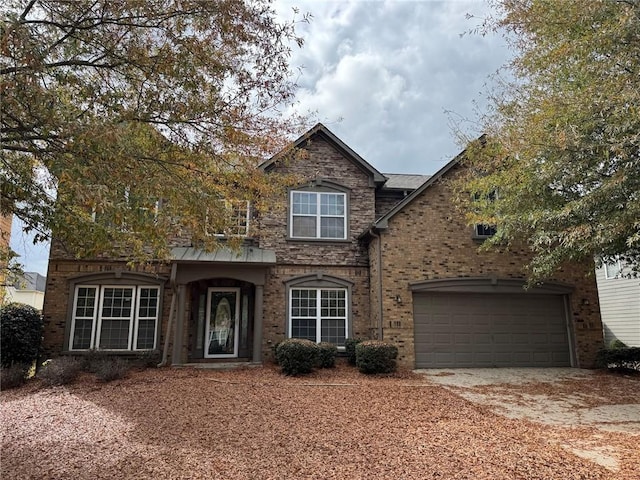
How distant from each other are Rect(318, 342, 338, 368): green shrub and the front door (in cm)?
338

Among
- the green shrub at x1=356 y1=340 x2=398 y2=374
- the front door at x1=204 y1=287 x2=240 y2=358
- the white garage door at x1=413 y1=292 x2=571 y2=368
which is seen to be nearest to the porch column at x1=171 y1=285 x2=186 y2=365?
the front door at x1=204 y1=287 x2=240 y2=358

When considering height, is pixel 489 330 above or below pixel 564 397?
above

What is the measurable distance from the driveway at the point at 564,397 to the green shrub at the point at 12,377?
9.56 metres

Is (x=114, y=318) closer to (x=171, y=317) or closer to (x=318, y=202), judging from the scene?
(x=171, y=317)

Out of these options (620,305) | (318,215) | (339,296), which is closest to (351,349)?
(339,296)

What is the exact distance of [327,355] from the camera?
37.7 feet

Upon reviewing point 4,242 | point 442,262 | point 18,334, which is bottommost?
point 18,334

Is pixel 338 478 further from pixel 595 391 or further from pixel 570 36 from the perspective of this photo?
pixel 570 36

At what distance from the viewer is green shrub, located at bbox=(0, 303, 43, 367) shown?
412 inches

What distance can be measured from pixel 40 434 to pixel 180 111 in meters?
4.94

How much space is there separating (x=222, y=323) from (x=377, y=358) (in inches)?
211

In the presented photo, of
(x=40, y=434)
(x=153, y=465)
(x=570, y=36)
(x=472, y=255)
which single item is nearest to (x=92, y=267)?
(x=40, y=434)

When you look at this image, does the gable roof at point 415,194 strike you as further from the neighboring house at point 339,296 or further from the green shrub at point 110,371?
the green shrub at point 110,371

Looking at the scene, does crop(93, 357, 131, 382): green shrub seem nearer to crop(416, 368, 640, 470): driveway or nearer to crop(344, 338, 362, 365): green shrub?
crop(344, 338, 362, 365): green shrub
